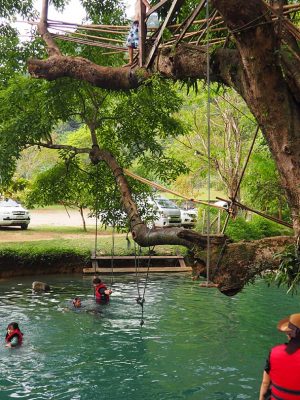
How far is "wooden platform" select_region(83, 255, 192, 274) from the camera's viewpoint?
1948 cm

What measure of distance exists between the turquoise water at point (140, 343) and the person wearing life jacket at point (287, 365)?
4411 mm

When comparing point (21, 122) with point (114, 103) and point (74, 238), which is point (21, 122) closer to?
point (114, 103)

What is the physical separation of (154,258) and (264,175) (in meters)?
5.34

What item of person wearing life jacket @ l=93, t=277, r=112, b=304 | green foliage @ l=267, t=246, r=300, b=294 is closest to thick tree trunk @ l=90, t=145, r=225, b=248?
green foliage @ l=267, t=246, r=300, b=294

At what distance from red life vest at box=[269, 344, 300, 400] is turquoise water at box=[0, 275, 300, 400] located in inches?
174

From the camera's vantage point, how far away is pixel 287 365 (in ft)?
14.2

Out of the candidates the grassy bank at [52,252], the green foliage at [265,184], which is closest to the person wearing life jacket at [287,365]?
the green foliage at [265,184]

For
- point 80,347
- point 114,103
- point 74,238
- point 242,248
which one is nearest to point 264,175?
point 114,103

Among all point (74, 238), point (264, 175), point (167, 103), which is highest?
point (167, 103)

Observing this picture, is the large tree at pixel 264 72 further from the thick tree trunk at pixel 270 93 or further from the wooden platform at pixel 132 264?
the wooden platform at pixel 132 264

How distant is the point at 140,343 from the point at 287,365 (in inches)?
298

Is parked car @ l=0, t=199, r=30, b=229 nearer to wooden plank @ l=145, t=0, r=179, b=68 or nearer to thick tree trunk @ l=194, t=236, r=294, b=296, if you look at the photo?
wooden plank @ l=145, t=0, r=179, b=68

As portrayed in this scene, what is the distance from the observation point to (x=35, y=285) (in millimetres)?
16688

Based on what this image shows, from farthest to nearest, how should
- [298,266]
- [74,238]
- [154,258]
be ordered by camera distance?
[74,238] → [154,258] → [298,266]
